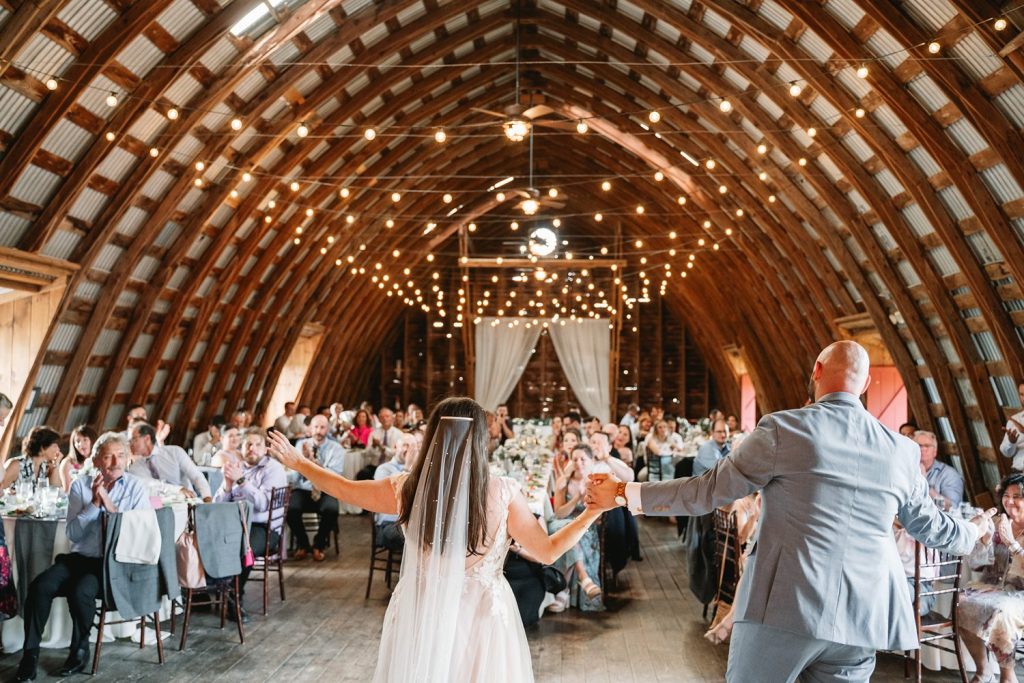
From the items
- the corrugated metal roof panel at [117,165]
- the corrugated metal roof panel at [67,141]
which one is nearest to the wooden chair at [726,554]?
the corrugated metal roof panel at [67,141]

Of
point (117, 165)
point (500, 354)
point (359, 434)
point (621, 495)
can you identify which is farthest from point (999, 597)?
point (500, 354)

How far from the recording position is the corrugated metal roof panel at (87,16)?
24.0ft

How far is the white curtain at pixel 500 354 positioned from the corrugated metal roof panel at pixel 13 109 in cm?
1346

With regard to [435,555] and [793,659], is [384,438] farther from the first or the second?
[793,659]

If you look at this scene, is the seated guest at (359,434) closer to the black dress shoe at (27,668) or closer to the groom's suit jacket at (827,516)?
the black dress shoe at (27,668)

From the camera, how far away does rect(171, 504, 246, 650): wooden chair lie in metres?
5.88

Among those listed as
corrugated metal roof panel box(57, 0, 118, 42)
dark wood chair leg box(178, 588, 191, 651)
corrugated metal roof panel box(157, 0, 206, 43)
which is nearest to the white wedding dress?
dark wood chair leg box(178, 588, 191, 651)

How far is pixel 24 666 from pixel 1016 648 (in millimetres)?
5779

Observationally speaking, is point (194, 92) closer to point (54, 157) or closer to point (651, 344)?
point (54, 157)

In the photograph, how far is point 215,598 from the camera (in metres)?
6.87

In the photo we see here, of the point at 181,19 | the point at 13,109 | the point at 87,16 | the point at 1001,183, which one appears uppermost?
the point at 181,19

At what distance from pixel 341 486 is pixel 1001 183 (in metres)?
7.07

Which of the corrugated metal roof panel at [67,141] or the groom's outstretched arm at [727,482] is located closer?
the groom's outstretched arm at [727,482]

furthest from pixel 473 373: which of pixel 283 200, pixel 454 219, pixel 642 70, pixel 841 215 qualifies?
pixel 841 215
